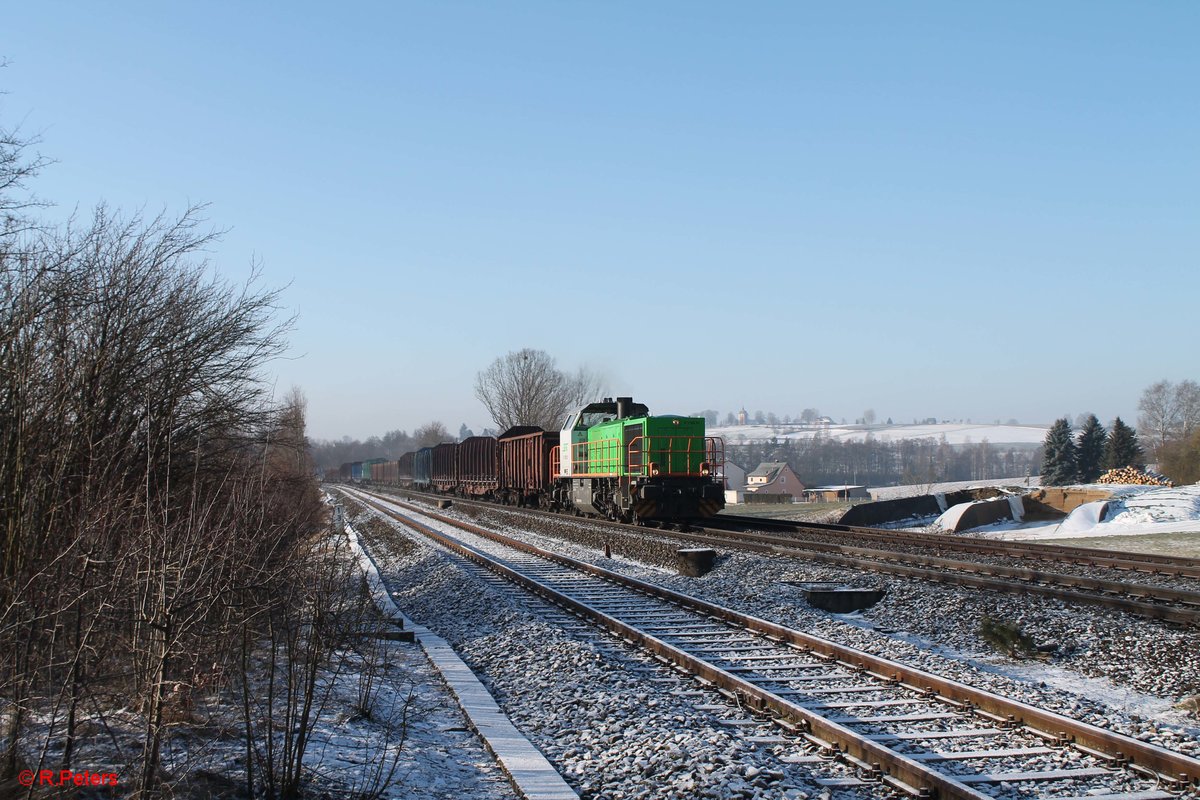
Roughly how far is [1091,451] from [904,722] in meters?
67.4

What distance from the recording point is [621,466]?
25438 millimetres

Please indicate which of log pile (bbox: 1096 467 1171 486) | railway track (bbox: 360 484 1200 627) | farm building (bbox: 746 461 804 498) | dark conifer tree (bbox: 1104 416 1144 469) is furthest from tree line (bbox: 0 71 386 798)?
farm building (bbox: 746 461 804 498)

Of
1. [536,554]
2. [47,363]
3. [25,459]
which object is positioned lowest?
[536,554]

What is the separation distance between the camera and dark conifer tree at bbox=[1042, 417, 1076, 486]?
6506 centimetres

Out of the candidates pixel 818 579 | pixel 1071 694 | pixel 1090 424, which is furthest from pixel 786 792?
pixel 1090 424

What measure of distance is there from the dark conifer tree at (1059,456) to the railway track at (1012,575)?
51.7 m

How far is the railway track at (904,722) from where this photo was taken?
5328 mm

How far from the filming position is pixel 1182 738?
6180mm

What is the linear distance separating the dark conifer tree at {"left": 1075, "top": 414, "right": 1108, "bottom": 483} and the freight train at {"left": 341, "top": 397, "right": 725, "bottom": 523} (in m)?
44.5

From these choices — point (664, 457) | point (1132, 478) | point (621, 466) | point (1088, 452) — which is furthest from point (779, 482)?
point (664, 457)

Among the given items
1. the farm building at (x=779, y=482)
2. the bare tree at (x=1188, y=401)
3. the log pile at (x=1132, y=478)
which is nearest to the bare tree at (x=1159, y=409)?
the bare tree at (x=1188, y=401)

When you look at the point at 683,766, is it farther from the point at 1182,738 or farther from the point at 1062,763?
the point at 1182,738

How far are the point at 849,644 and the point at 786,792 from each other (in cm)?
455

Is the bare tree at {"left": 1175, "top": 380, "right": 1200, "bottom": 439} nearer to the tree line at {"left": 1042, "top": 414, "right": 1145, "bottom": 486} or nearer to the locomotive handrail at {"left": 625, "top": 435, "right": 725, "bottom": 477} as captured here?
the tree line at {"left": 1042, "top": 414, "right": 1145, "bottom": 486}
